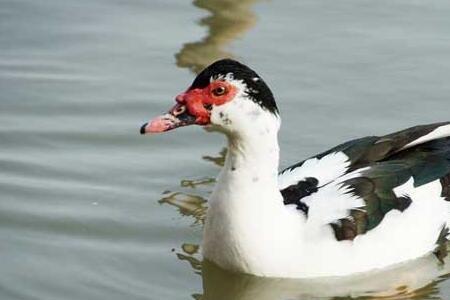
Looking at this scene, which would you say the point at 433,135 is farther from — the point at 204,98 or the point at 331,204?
the point at 204,98

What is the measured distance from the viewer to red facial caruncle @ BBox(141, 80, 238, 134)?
7340 mm

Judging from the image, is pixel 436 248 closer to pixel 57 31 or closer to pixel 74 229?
pixel 74 229

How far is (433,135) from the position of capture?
8.23 meters

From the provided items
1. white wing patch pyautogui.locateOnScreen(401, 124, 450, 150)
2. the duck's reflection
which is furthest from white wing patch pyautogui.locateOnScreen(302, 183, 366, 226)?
white wing patch pyautogui.locateOnScreen(401, 124, 450, 150)

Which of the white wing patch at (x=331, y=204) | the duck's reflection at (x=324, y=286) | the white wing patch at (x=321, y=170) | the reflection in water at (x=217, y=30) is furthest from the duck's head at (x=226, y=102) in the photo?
the reflection in water at (x=217, y=30)

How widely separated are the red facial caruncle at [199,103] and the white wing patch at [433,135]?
137 centimetres

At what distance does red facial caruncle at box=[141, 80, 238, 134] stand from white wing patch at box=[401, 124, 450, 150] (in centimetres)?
137

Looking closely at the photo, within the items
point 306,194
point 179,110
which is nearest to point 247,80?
point 179,110

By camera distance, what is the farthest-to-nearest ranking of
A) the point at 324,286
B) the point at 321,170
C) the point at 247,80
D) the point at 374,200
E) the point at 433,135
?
the point at 433,135
the point at 321,170
the point at 374,200
the point at 324,286
the point at 247,80

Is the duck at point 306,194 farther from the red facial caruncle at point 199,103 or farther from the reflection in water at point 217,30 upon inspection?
the reflection in water at point 217,30

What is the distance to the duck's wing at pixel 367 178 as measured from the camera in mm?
7730

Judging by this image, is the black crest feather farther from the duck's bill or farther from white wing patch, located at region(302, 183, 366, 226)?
white wing patch, located at region(302, 183, 366, 226)

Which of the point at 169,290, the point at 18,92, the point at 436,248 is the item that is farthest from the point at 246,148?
the point at 18,92

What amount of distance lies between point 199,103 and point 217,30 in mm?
3796
